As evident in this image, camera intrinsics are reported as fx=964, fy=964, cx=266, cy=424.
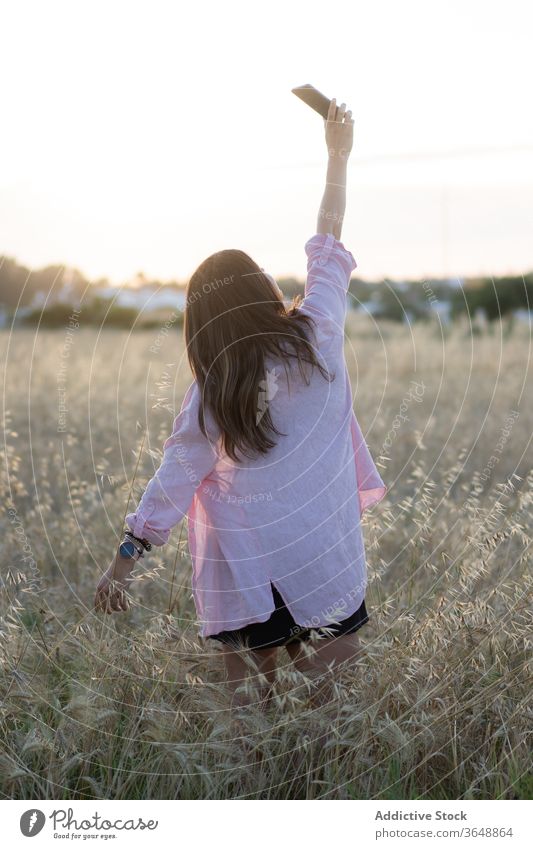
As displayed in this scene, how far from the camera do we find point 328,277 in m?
2.78

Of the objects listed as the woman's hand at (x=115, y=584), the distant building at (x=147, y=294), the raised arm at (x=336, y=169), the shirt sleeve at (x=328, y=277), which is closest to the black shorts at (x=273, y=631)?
the woman's hand at (x=115, y=584)

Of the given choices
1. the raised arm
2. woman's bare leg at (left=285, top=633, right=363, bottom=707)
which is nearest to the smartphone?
the raised arm

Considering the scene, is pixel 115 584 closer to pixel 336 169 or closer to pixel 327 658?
pixel 327 658

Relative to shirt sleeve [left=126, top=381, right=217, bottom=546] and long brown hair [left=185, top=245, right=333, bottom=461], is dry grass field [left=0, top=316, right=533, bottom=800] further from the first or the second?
long brown hair [left=185, top=245, right=333, bottom=461]

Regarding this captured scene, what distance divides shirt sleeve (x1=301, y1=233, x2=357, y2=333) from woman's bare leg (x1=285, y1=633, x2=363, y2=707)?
0.90 m

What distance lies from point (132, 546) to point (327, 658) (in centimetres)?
67

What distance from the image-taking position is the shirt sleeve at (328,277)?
273 centimetres

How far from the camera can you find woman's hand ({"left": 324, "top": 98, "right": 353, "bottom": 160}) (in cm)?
287

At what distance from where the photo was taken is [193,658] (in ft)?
9.58

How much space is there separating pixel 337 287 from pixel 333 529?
0.70m

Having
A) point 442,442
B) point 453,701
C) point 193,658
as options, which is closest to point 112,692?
point 193,658

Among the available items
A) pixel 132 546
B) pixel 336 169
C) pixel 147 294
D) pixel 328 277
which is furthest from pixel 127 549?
pixel 147 294
